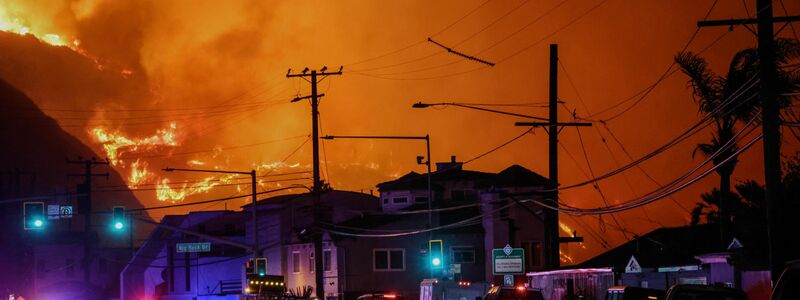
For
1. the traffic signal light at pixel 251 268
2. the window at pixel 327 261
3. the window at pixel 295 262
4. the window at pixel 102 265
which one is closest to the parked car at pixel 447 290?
the traffic signal light at pixel 251 268

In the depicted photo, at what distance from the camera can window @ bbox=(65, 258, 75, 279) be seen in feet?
373

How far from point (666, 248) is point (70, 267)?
7986cm

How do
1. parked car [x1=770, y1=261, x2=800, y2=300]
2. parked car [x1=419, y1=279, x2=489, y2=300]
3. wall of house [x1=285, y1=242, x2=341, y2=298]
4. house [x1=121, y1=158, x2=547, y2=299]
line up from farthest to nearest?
wall of house [x1=285, y1=242, x2=341, y2=298]
house [x1=121, y1=158, x2=547, y2=299]
parked car [x1=419, y1=279, x2=489, y2=300]
parked car [x1=770, y1=261, x2=800, y2=300]

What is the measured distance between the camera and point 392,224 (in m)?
76.8

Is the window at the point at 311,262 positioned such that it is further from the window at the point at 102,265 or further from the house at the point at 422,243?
the window at the point at 102,265

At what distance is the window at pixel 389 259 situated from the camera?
76.1m

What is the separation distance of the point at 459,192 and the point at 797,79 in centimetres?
5072

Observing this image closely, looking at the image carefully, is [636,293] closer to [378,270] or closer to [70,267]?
[378,270]

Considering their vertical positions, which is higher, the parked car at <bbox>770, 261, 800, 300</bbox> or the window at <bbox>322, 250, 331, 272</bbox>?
the parked car at <bbox>770, 261, 800, 300</bbox>

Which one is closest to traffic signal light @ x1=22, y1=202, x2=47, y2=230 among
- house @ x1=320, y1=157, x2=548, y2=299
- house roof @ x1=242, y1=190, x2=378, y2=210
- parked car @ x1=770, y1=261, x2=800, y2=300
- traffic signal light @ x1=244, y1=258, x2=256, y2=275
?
traffic signal light @ x1=244, y1=258, x2=256, y2=275

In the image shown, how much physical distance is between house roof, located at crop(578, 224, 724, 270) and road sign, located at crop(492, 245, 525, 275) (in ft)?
12.4

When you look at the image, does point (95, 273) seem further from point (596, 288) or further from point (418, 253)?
point (596, 288)

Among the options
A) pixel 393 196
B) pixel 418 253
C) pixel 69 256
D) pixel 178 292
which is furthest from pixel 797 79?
pixel 69 256

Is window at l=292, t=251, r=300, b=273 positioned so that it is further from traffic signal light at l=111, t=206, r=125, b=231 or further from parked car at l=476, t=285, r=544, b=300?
parked car at l=476, t=285, r=544, b=300
